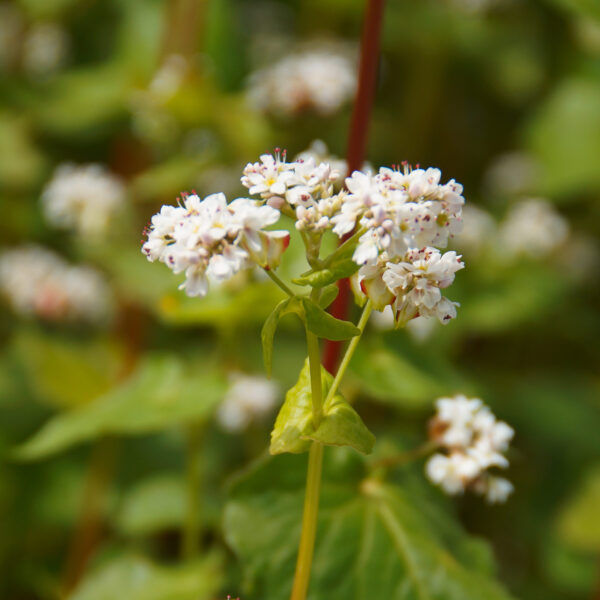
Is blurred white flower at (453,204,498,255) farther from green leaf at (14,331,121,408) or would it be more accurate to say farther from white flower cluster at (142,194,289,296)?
white flower cluster at (142,194,289,296)

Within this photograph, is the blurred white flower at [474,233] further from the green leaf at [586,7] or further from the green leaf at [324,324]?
the green leaf at [324,324]

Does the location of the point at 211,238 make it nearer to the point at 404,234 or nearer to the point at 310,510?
the point at 404,234

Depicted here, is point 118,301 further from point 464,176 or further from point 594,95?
point 594,95

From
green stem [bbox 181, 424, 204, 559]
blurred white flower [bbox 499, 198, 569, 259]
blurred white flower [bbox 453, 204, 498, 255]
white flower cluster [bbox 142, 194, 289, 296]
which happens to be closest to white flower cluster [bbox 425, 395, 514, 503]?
white flower cluster [bbox 142, 194, 289, 296]

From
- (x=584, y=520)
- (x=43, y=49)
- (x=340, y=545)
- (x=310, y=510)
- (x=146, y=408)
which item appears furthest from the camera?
(x=43, y=49)

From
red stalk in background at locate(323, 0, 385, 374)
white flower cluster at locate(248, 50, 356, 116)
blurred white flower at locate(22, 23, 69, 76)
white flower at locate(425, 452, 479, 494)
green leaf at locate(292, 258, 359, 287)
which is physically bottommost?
white flower at locate(425, 452, 479, 494)

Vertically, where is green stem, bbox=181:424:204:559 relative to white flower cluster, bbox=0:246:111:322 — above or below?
below

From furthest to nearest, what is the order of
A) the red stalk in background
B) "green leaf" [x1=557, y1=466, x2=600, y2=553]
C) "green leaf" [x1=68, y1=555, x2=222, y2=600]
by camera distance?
1. "green leaf" [x1=557, y1=466, x2=600, y2=553]
2. "green leaf" [x1=68, y1=555, x2=222, y2=600]
3. the red stalk in background

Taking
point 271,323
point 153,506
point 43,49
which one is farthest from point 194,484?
point 43,49
